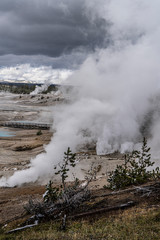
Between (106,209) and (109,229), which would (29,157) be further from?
(109,229)

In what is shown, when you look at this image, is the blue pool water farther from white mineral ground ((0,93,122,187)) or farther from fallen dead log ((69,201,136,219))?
fallen dead log ((69,201,136,219))

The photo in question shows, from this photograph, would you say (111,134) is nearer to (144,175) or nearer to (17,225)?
(144,175)

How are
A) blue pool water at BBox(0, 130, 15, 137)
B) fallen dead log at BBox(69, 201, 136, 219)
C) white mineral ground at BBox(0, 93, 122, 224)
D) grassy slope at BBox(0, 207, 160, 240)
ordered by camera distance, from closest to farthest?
grassy slope at BBox(0, 207, 160, 240), fallen dead log at BBox(69, 201, 136, 219), white mineral ground at BBox(0, 93, 122, 224), blue pool water at BBox(0, 130, 15, 137)

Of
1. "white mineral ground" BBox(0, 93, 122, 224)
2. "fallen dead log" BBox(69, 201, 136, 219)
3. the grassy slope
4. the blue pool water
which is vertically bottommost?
the grassy slope

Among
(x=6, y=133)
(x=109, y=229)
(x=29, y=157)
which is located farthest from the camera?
(x=6, y=133)

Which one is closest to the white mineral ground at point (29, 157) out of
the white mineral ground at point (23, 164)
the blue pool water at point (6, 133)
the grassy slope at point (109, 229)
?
the white mineral ground at point (23, 164)

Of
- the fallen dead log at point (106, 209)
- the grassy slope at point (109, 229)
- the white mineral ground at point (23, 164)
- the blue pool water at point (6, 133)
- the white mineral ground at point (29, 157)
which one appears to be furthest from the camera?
the blue pool water at point (6, 133)

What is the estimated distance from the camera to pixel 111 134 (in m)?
24.9

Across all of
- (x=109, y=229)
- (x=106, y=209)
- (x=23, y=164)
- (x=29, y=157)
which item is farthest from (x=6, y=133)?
(x=109, y=229)

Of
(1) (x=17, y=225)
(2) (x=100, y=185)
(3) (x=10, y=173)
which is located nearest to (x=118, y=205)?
(1) (x=17, y=225)

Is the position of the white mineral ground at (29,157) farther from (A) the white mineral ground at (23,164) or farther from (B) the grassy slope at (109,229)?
(B) the grassy slope at (109,229)

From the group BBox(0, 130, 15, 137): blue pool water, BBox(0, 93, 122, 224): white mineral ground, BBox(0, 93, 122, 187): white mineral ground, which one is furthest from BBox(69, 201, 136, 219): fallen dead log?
BBox(0, 130, 15, 137): blue pool water

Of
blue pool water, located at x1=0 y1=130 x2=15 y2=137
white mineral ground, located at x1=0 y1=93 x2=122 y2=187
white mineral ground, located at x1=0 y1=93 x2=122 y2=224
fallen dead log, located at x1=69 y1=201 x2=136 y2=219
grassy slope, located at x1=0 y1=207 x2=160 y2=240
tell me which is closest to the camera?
grassy slope, located at x1=0 y1=207 x2=160 y2=240

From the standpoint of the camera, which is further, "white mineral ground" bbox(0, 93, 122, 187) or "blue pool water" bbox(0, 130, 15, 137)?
"blue pool water" bbox(0, 130, 15, 137)
